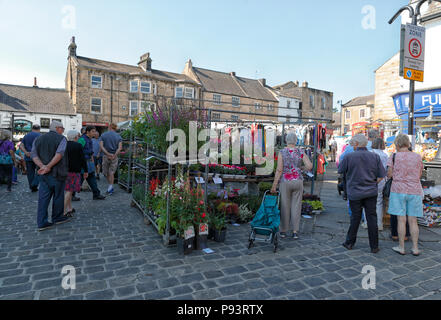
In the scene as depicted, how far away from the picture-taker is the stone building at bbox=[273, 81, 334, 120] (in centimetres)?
4394

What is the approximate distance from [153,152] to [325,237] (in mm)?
3607

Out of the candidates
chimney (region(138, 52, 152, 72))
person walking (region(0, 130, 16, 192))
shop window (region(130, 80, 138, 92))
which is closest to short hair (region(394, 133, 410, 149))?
person walking (region(0, 130, 16, 192))

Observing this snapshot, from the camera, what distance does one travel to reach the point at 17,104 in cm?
2783

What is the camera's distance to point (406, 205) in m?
4.55

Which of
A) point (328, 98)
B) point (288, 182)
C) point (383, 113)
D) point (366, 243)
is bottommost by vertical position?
point (366, 243)

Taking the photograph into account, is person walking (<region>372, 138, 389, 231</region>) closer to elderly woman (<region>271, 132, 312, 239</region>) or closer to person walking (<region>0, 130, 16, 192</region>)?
elderly woman (<region>271, 132, 312, 239</region>)

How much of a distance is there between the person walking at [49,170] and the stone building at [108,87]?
23.0m

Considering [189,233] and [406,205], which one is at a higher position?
[406,205]

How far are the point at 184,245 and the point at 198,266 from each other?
1.61ft

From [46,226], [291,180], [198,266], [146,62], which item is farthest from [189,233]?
[146,62]

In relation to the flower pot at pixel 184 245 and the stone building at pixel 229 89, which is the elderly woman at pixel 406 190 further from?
the stone building at pixel 229 89

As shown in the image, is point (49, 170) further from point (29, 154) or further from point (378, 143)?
point (378, 143)
